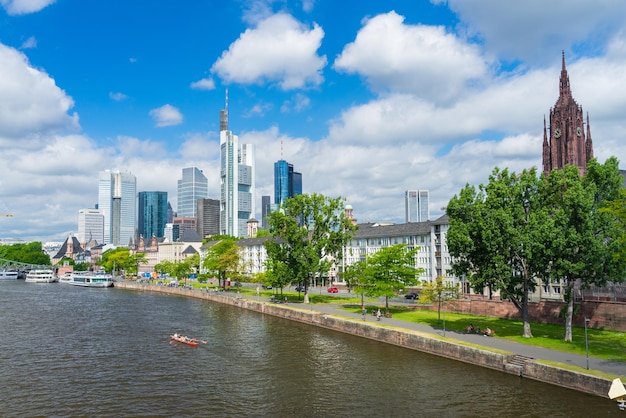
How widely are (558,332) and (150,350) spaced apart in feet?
149

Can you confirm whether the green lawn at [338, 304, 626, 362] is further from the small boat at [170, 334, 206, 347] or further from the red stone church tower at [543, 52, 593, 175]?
the red stone church tower at [543, 52, 593, 175]

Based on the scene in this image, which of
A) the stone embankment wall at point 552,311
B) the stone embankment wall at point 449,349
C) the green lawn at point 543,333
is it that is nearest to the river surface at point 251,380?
the stone embankment wall at point 449,349

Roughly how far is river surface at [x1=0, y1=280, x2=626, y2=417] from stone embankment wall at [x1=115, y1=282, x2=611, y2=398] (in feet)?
2.67

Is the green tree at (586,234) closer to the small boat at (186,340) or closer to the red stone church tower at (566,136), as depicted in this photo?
the small boat at (186,340)

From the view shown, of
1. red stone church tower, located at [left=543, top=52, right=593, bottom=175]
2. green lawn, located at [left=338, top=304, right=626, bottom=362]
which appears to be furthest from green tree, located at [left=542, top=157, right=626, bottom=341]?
red stone church tower, located at [left=543, top=52, right=593, bottom=175]

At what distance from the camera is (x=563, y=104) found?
14525 cm

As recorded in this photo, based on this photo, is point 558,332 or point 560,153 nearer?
point 558,332

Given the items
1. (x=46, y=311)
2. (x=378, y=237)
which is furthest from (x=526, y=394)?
(x=378, y=237)

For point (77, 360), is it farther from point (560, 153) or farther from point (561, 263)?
point (560, 153)

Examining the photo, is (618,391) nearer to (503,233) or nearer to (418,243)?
(503,233)

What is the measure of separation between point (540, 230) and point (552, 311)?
1830 cm

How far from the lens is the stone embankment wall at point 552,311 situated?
55406 mm

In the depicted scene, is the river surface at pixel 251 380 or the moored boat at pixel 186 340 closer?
the river surface at pixel 251 380

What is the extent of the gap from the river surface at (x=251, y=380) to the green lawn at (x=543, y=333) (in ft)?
25.9
